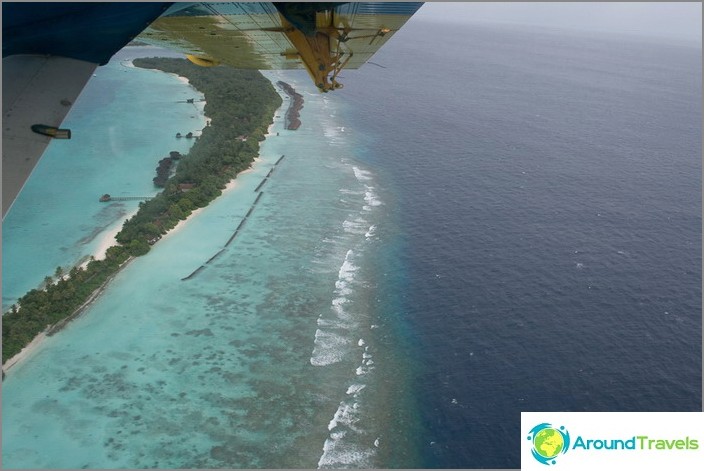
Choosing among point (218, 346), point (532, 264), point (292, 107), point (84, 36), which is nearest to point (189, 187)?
point (218, 346)

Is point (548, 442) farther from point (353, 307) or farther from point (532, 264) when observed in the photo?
point (532, 264)

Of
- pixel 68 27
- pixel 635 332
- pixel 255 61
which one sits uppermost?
pixel 68 27

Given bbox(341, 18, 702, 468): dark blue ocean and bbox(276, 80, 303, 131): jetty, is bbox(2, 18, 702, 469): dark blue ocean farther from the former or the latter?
bbox(276, 80, 303, 131): jetty

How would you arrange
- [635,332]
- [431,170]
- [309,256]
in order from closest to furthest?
[635,332] < [309,256] < [431,170]

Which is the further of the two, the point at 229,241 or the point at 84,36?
the point at 229,241

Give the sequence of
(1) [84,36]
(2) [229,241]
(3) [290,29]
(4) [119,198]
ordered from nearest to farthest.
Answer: (1) [84,36] → (3) [290,29] → (2) [229,241] → (4) [119,198]

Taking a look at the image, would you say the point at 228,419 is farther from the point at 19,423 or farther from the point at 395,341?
the point at 395,341

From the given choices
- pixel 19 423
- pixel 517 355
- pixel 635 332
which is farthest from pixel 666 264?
pixel 19 423
